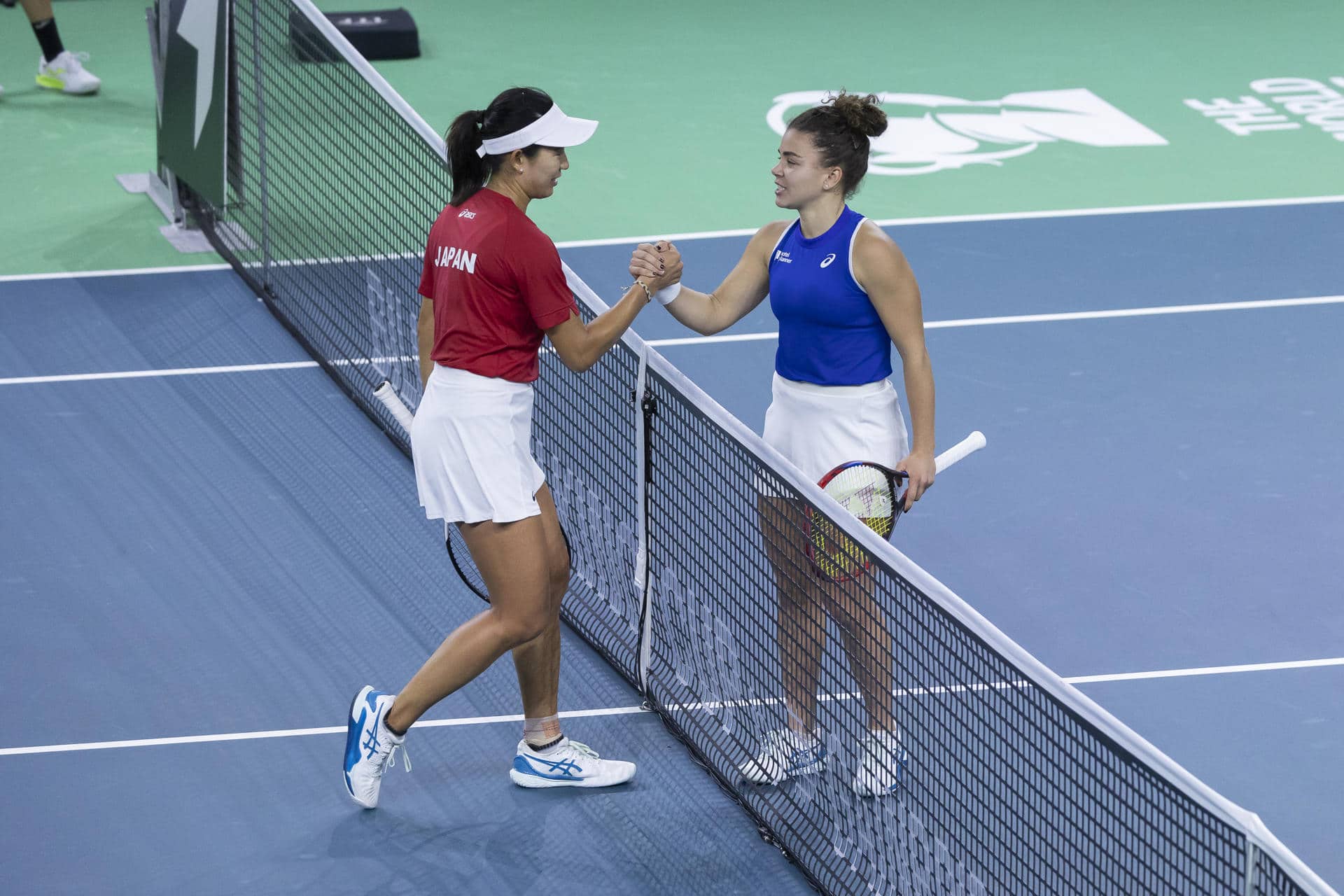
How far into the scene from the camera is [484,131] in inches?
196

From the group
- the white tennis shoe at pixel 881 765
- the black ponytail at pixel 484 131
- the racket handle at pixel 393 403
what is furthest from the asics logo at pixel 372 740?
the black ponytail at pixel 484 131

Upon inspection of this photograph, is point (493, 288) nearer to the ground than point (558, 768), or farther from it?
farther from it

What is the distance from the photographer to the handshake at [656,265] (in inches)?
203

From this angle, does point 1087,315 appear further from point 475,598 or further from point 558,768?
point 558,768

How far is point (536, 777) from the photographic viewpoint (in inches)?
222

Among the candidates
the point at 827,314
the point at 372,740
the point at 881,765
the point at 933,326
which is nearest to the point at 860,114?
the point at 827,314

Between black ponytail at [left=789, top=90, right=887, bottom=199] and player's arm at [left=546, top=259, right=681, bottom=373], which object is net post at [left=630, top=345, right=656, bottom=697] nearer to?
player's arm at [left=546, top=259, right=681, bottom=373]

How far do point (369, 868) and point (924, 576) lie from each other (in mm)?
2008

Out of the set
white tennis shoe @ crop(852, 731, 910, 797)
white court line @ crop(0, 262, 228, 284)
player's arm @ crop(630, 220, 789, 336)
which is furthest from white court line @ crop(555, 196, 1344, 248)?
white tennis shoe @ crop(852, 731, 910, 797)

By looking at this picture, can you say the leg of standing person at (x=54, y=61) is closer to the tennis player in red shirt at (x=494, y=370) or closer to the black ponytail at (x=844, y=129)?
the tennis player in red shirt at (x=494, y=370)

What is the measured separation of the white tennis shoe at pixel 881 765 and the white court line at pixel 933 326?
3872mm

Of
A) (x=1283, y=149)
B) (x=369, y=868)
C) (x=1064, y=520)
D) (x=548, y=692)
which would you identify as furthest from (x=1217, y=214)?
(x=369, y=868)

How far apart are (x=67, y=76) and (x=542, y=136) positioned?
329 inches

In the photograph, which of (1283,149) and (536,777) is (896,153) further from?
(536,777)
